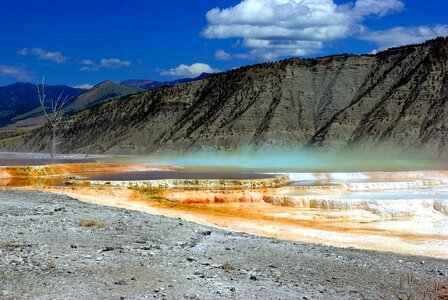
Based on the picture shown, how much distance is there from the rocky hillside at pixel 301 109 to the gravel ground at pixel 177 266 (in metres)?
66.2

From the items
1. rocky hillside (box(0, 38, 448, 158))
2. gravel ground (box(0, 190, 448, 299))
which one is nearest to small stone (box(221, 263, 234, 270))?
gravel ground (box(0, 190, 448, 299))

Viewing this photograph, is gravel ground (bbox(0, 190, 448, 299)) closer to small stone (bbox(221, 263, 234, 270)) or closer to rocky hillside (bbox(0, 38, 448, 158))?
small stone (bbox(221, 263, 234, 270))

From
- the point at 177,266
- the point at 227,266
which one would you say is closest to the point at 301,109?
the point at 227,266

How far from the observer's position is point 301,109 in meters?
99.4

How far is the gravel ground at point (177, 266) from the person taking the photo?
32.8ft

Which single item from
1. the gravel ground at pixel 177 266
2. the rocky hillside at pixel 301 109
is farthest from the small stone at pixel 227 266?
the rocky hillside at pixel 301 109

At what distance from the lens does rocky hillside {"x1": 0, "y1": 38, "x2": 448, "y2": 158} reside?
280ft

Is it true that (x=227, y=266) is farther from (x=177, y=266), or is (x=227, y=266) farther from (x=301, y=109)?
(x=301, y=109)

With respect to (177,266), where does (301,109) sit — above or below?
above

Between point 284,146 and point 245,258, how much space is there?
7881 centimetres

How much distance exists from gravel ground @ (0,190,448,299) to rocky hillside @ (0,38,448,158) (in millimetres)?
66185

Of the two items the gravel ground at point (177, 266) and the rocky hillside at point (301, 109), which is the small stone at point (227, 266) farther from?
the rocky hillside at point (301, 109)

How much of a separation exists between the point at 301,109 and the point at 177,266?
89.4m

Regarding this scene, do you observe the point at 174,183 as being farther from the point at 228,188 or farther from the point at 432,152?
the point at 432,152
